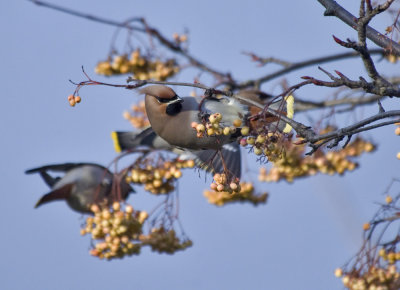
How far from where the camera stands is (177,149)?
4633 mm

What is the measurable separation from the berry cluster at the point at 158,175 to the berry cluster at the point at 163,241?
11.3 inches

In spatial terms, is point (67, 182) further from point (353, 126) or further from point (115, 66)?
point (353, 126)

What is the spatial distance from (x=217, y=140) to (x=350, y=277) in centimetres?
124

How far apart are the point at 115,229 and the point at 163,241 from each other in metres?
0.31

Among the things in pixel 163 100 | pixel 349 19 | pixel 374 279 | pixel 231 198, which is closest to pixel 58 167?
pixel 231 198

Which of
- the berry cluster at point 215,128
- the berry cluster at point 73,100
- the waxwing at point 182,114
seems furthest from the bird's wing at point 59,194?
the berry cluster at point 215,128

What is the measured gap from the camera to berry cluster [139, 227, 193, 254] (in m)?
4.20

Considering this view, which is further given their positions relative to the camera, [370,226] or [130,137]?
[130,137]

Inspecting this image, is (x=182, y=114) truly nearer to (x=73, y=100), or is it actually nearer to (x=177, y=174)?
(x=73, y=100)

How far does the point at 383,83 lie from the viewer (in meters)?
2.24

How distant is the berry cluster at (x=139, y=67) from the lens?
4.92 meters

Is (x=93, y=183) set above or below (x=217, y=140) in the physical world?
above

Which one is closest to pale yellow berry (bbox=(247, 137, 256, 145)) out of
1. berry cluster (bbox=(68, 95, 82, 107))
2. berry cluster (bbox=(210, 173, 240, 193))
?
berry cluster (bbox=(210, 173, 240, 193))

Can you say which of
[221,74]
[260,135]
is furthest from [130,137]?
[260,135]
